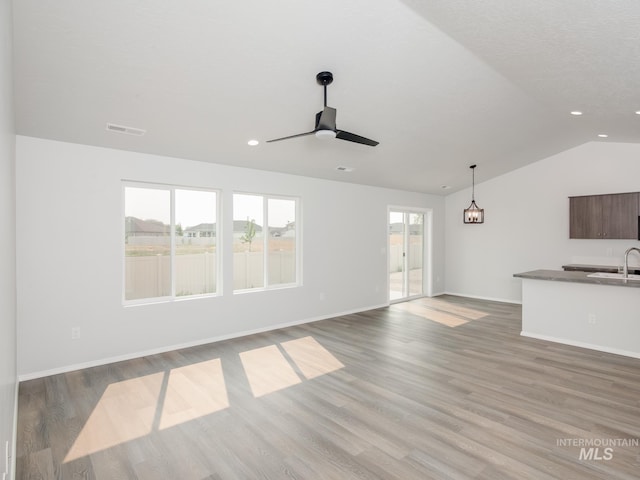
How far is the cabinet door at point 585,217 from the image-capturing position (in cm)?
652

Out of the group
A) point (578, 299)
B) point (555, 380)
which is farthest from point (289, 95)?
point (578, 299)

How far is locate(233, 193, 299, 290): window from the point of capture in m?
5.50

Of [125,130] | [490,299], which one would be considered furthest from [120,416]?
[490,299]

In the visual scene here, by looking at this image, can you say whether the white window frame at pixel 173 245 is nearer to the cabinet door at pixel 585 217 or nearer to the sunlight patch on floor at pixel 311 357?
the sunlight patch on floor at pixel 311 357

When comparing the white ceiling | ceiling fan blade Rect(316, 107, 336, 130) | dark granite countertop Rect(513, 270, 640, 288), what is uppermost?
the white ceiling

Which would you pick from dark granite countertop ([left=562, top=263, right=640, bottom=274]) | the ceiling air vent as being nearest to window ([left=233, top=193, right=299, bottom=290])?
the ceiling air vent

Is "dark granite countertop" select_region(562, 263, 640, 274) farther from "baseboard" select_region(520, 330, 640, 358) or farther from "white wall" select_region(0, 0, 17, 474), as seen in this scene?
"white wall" select_region(0, 0, 17, 474)

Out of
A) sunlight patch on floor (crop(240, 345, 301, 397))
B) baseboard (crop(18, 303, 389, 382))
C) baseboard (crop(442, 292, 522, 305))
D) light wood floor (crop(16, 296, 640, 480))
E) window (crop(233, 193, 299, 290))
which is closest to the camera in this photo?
light wood floor (crop(16, 296, 640, 480))

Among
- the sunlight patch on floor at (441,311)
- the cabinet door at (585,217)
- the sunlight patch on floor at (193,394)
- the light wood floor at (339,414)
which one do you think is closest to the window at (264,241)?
the light wood floor at (339,414)

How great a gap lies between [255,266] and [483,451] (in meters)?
4.00

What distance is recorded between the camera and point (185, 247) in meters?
4.96

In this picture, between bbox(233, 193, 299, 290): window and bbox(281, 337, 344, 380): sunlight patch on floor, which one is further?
bbox(233, 193, 299, 290): window

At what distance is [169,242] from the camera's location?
4.83 metres

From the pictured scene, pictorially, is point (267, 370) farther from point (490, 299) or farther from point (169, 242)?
point (490, 299)
